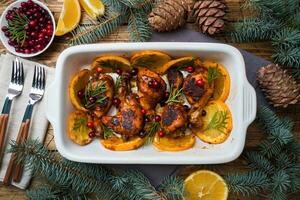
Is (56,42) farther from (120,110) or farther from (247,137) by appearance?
(247,137)

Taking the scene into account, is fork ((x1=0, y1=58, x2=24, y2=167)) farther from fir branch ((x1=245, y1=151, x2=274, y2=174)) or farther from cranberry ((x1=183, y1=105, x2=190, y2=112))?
fir branch ((x1=245, y1=151, x2=274, y2=174))

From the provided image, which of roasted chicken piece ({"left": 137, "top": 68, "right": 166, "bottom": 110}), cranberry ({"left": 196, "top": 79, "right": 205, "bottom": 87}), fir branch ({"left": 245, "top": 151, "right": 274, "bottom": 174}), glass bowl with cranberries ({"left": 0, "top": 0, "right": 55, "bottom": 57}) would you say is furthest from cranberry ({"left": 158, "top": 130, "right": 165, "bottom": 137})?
glass bowl with cranberries ({"left": 0, "top": 0, "right": 55, "bottom": 57})

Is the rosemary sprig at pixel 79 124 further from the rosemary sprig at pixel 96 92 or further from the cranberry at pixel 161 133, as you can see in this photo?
the cranberry at pixel 161 133

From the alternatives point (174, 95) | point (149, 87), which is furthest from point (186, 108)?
point (149, 87)

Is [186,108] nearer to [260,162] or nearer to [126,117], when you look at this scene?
[126,117]

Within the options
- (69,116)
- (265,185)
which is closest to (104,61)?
(69,116)

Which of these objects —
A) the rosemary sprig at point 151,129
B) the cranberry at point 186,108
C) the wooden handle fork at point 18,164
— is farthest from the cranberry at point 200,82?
the wooden handle fork at point 18,164
